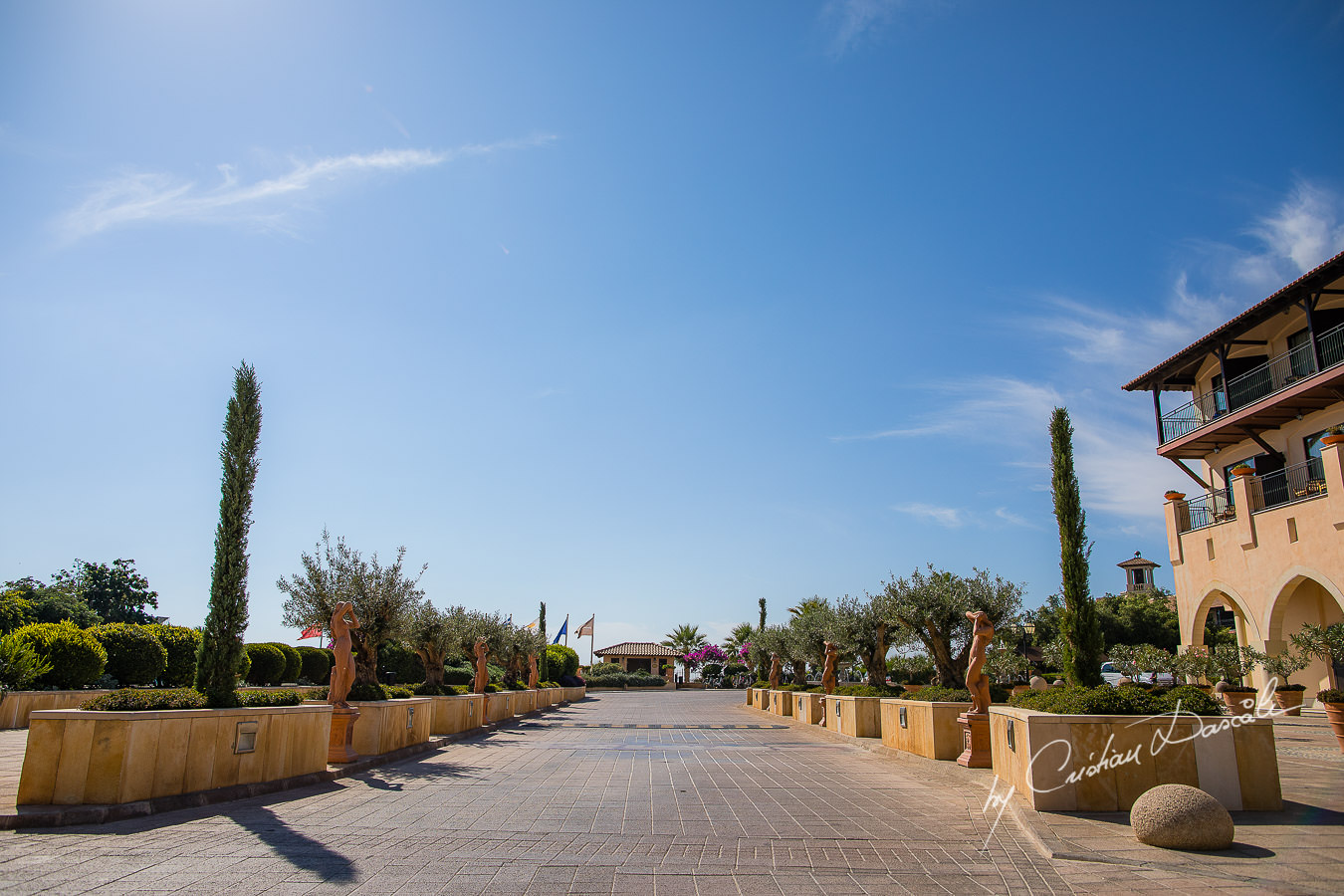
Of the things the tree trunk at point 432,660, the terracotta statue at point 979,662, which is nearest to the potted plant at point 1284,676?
the terracotta statue at point 979,662

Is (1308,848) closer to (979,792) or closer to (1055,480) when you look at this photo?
(979,792)

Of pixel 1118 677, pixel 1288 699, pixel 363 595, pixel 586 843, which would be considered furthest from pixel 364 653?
pixel 1118 677

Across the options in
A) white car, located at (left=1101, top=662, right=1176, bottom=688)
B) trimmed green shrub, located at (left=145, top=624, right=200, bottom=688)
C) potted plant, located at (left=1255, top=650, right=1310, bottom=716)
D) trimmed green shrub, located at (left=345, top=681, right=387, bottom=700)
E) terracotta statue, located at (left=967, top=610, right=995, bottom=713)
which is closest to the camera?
terracotta statue, located at (left=967, top=610, right=995, bottom=713)

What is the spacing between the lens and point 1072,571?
11.7 metres

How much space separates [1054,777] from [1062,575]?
4.33m

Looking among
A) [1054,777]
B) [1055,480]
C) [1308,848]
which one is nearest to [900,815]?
[1054,777]

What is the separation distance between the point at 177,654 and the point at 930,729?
2376cm

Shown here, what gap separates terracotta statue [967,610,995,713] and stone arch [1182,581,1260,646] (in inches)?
575

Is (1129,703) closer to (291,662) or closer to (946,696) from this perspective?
(946,696)

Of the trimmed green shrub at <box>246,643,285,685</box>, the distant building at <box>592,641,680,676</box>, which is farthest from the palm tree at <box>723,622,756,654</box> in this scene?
the trimmed green shrub at <box>246,643,285,685</box>

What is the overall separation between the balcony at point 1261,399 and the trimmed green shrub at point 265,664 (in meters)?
33.7

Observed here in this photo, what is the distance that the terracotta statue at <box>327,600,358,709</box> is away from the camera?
41.6 feet

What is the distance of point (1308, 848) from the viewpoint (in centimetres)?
646

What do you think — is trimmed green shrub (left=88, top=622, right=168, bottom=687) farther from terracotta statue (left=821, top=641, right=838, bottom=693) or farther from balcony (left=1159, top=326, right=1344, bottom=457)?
balcony (left=1159, top=326, right=1344, bottom=457)
